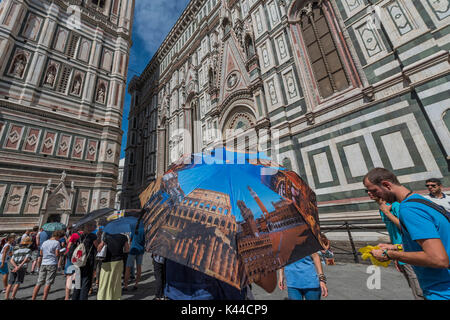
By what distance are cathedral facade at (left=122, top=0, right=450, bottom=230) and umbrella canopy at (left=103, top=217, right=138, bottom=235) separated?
6.13m

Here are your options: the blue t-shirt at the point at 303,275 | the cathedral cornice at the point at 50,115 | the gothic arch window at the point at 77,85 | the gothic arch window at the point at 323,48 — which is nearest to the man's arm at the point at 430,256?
the blue t-shirt at the point at 303,275

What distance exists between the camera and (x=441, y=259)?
111 cm

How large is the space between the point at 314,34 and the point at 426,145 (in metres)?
6.28

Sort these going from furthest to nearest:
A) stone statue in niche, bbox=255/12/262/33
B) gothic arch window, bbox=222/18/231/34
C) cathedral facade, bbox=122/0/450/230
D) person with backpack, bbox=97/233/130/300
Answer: gothic arch window, bbox=222/18/231/34 < stone statue in niche, bbox=255/12/262/33 < cathedral facade, bbox=122/0/450/230 < person with backpack, bbox=97/233/130/300

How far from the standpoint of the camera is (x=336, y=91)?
24.2 feet

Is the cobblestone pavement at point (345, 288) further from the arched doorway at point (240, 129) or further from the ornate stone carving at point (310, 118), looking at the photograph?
the arched doorway at point (240, 129)

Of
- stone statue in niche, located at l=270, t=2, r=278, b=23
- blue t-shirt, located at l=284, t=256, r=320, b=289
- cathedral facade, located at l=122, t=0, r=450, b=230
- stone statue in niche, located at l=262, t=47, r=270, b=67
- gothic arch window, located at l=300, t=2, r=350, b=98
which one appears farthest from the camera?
stone statue in niche, located at l=270, t=2, r=278, b=23

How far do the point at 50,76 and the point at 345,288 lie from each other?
66.2 feet

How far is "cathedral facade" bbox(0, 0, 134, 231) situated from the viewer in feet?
37.3

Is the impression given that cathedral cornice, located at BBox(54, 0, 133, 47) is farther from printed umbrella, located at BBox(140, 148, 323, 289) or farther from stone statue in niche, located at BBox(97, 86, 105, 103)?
printed umbrella, located at BBox(140, 148, 323, 289)

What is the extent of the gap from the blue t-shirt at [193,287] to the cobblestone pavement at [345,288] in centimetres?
247

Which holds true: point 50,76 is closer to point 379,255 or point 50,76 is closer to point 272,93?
point 272,93

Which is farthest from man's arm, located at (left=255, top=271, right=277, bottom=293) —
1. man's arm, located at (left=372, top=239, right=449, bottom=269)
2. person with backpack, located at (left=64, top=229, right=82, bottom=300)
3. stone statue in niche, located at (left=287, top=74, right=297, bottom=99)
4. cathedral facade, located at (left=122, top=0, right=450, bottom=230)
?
stone statue in niche, located at (left=287, top=74, right=297, bottom=99)
